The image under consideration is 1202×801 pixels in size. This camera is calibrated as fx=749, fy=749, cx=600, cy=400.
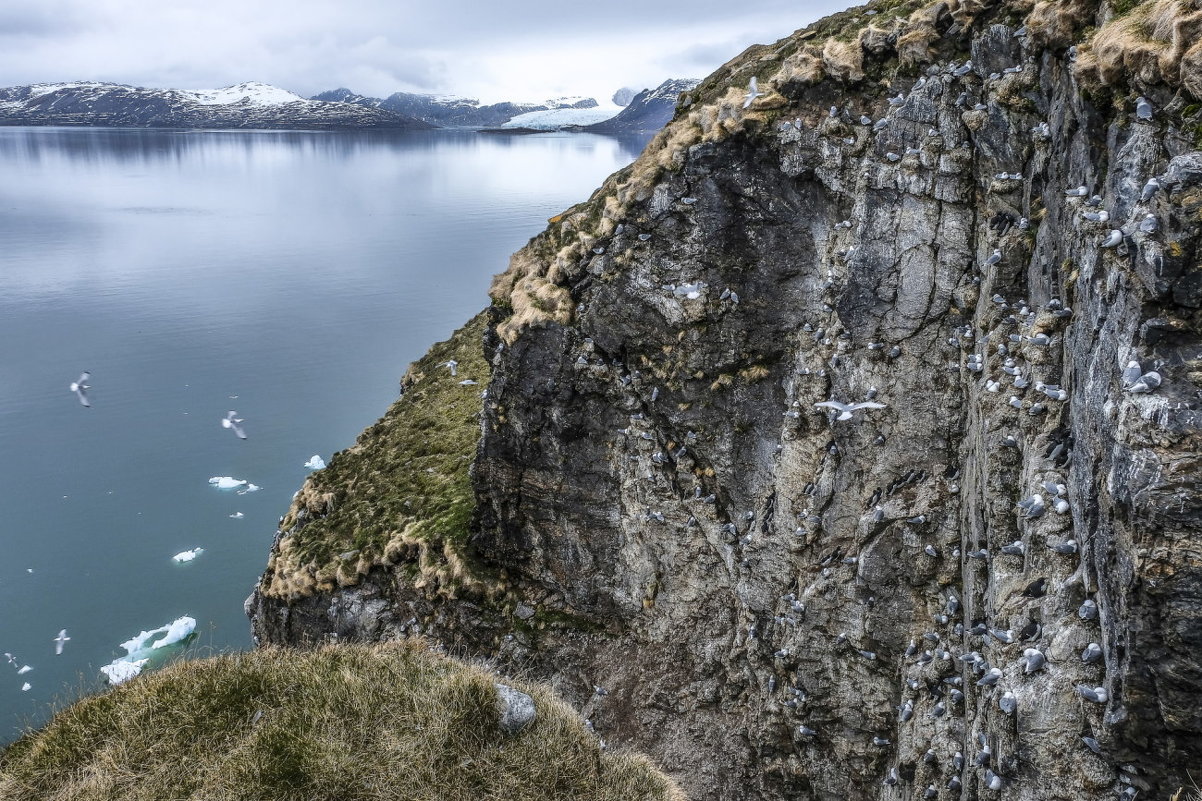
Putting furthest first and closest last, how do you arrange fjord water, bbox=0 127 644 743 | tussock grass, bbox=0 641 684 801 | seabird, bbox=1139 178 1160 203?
fjord water, bbox=0 127 644 743 < tussock grass, bbox=0 641 684 801 < seabird, bbox=1139 178 1160 203

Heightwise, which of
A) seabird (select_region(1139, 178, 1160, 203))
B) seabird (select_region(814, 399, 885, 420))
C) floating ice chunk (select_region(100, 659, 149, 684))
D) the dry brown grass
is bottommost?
floating ice chunk (select_region(100, 659, 149, 684))

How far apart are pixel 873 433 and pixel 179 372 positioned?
2236 inches

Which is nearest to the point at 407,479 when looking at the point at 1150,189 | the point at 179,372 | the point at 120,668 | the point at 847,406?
the point at 120,668

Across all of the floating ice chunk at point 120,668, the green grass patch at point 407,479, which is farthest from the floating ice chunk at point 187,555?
the green grass patch at point 407,479

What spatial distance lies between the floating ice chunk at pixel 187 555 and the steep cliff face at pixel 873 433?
13.8 meters

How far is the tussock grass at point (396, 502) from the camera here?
2277 cm

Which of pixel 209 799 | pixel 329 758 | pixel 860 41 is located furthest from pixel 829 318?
pixel 209 799

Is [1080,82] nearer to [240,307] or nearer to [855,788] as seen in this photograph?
[855,788]

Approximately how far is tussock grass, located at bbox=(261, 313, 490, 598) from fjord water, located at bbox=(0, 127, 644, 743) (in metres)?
6.03

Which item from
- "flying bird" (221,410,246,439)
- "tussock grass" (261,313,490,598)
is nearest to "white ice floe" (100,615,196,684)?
"tussock grass" (261,313,490,598)

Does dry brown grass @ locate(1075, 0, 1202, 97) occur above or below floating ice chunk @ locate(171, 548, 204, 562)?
above

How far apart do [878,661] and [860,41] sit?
11.8 m

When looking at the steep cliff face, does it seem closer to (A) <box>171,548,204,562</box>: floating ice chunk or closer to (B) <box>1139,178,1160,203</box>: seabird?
(B) <box>1139,178,1160,203</box>: seabird

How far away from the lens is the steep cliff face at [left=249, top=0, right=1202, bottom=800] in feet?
→ 26.2
